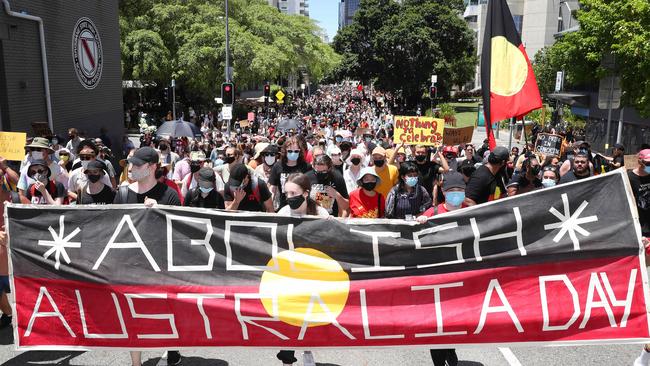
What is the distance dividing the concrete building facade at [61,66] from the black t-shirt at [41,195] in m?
7.84

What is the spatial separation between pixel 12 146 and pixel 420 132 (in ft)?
20.0

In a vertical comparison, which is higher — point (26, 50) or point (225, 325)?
point (26, 50)

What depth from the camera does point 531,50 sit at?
217ft

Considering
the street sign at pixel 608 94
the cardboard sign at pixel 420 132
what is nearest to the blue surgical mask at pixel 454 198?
the cardboard sign at pixel 420 132

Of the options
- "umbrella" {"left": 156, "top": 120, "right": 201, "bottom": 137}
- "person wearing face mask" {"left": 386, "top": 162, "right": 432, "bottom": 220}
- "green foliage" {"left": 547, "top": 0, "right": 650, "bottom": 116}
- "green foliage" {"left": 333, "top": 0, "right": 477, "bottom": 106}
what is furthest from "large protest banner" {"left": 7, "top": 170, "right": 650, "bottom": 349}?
"green foliage" {"left": 333, "top": 0, "right": 477, "bottom": 106}

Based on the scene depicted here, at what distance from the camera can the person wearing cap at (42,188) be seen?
6.40 m

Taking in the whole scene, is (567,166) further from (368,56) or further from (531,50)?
(531,50)

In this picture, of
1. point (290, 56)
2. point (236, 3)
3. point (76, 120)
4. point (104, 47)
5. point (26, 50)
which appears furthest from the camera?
point (290, 56)

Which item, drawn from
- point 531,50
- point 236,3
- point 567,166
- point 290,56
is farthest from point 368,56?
point 567,166

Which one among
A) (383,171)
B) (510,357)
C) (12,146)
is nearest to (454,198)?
(510,357)

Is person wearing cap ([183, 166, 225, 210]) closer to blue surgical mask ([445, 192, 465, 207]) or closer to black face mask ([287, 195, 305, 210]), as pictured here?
black face mask ([287, 195, 305, 210])

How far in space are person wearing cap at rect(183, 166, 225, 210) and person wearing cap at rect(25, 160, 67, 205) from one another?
1.78 m

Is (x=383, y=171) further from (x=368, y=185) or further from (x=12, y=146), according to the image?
(x=12, y=146)

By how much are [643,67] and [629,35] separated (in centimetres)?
106
